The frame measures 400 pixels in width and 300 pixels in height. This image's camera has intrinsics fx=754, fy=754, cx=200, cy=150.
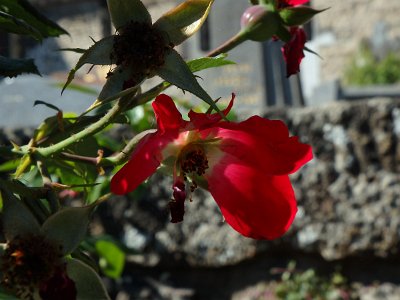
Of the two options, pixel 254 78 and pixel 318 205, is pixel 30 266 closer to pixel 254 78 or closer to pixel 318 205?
pixel 318 205

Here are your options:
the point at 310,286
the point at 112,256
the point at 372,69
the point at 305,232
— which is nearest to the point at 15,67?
the point at 112,256

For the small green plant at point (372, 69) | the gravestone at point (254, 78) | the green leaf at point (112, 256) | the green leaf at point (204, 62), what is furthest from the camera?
the small green plant at point (372, 69)

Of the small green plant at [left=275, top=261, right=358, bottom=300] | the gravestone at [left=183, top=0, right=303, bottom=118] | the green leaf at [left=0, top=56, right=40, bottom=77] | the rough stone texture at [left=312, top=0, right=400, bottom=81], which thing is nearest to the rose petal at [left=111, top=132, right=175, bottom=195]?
the green leaf at [left=0, top=56, right=40, bottom=77]

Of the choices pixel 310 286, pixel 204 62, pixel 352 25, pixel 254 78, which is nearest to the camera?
pixel 204 62

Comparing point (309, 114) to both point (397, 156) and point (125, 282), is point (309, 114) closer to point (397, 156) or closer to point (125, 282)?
point (397, 156)

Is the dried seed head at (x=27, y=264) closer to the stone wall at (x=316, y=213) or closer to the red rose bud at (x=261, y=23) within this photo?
the red rose bud at (x=261, y=23)

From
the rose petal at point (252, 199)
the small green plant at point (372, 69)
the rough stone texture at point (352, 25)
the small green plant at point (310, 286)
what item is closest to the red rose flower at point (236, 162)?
the rose petal at point (252, 199)

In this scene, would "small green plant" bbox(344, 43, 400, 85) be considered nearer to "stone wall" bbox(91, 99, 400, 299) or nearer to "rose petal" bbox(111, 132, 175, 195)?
"stone wall" bbox(91, 99, 400, 299)
